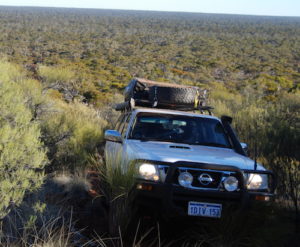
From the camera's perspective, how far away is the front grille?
492cm

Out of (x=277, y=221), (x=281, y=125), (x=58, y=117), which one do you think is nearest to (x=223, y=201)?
(x=277, y=221)

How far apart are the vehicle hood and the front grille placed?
0.13 meters

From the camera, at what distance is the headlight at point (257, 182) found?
511cm

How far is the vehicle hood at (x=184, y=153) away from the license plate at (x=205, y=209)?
Answer: 0.51 meters

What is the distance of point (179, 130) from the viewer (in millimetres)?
6582

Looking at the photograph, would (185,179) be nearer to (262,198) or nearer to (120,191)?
(120,191)

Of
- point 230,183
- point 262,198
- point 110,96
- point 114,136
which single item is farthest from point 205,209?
point 110,96

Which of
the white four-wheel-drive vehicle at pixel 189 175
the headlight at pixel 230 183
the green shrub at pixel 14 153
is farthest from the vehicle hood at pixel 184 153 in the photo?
the green shrub at pixel 14 153

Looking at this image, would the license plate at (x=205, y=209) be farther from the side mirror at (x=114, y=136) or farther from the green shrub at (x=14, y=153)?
the green shrub at (x=14, y=153)

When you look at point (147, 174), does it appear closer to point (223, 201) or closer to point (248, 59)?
point (223, 201)

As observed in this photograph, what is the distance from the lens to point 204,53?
50.2m

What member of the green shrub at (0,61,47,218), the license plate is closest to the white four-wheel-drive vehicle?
the license plate

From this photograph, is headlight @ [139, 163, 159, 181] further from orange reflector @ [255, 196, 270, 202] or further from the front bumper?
orange reflector @ [255, 196, 270, 202]

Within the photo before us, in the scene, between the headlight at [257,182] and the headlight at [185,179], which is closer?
the headlight at [185,179]
